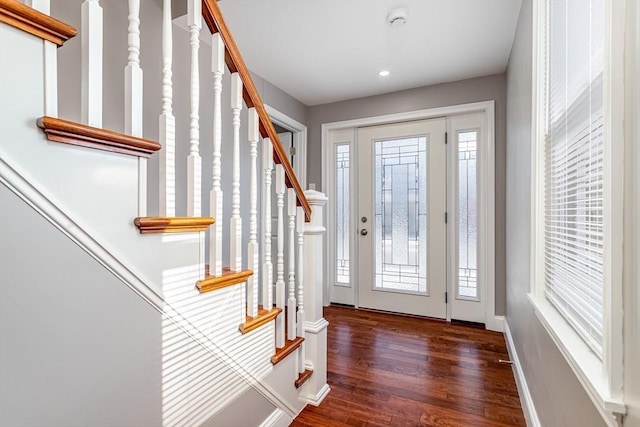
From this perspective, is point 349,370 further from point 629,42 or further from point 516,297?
point 629,42

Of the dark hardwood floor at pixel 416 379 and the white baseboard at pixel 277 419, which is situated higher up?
the white baseboard at pixel 277 419

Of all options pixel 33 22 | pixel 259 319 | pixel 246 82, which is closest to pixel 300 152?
pixel 246 82

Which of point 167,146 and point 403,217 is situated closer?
point 167,146

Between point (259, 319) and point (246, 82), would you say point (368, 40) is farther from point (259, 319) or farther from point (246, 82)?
point (259, 319)

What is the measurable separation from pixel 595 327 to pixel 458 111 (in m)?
2.55

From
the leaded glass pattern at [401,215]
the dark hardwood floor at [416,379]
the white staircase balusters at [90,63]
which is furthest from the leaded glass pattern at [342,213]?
the white staircase balusters at [90,63]

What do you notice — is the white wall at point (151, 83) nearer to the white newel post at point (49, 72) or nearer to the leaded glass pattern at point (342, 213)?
the white newel post at point (49, 72)

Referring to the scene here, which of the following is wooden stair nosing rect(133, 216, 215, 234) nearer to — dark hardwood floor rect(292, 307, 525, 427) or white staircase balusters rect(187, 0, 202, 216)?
white staircase balusters rect(187, 0, 202, 216)

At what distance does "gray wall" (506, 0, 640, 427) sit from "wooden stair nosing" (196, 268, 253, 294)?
1110 mm

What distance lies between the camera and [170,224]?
921mm

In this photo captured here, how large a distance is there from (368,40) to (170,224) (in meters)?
2.11

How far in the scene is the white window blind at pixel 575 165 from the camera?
87cm

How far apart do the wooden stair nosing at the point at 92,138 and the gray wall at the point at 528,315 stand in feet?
3.77

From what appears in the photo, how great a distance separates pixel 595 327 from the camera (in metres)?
0.86
